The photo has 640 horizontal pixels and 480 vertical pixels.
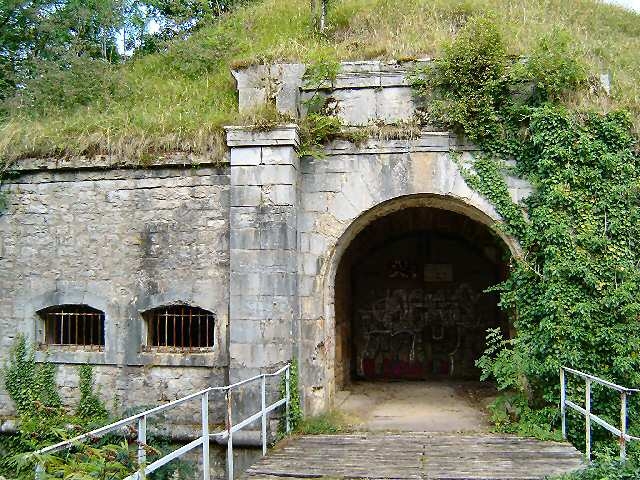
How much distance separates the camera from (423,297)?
14.6m

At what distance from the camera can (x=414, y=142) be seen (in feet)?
30.9

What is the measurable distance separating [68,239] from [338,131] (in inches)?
170

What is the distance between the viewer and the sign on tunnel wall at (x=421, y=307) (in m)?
14.4

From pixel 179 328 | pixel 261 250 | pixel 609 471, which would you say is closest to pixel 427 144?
pixel 261 250

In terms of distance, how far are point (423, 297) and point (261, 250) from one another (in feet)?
21.6

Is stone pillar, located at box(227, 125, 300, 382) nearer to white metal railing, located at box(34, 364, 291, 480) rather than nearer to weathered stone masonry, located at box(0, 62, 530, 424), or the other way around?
weathered stone masonry, located at box(0, 62, 530, 424)

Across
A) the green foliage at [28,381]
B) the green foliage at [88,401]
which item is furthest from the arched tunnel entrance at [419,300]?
the green foliage at [28,381]

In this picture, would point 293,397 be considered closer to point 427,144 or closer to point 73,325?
point 73,325

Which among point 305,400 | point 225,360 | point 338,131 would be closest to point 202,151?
point 338,131

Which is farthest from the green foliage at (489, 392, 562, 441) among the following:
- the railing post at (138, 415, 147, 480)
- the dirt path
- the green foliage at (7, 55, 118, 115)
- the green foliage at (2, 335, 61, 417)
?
the green foliage at (7, 55, 118, 115)

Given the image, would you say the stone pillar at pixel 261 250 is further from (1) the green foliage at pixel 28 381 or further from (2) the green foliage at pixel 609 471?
(2) the green foliage at pixel 609 471

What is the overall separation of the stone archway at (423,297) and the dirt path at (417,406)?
1.04 meters

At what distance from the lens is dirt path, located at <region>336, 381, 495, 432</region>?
9.38 m

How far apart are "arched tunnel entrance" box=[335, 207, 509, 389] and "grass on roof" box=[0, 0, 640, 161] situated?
13.5 ft
